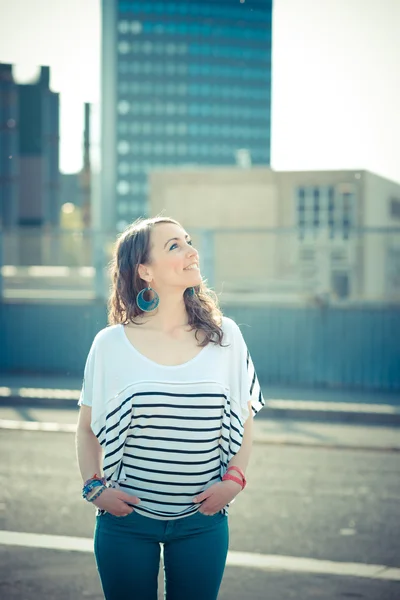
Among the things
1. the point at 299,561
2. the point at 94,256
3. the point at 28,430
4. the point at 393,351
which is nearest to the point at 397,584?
the point at 299,561

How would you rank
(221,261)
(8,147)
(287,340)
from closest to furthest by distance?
(287,340) → (221,261) → (8,147)

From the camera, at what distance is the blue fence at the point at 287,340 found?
41.9 ft

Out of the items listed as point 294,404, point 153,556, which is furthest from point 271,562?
point 294,404

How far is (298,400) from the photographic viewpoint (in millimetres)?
11562

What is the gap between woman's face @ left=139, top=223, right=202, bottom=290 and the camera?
2844mm

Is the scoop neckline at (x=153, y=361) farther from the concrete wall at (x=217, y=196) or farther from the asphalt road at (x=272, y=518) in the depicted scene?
the concrete wall at (x=217, y=196)

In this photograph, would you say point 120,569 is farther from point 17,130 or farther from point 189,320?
point 17,130

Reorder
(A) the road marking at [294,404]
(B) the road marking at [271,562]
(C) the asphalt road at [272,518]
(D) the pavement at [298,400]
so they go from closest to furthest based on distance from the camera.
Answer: (C) the asphalt road at [272,518]
(B) the road marking at [271,562]
(D) the pavement at [298,400]
(A) the road marking at [294,404]

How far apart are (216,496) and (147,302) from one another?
0.68m

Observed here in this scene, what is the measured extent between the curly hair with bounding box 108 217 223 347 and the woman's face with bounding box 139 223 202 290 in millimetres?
21

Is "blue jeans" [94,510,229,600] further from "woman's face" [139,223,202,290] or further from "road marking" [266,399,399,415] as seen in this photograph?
"road marking" [266,399,399,415]

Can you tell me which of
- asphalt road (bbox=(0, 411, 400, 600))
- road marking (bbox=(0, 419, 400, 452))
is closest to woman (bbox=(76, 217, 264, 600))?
asphalt road (bbox=(0, 411, 400, 600))

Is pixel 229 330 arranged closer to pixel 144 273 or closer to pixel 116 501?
pixel 144 273

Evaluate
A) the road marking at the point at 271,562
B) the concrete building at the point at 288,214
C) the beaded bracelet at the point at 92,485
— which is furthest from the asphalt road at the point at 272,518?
the concrete building at the point at 288,214
